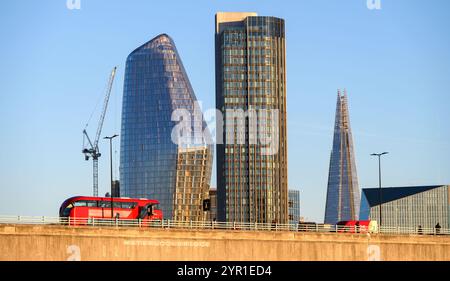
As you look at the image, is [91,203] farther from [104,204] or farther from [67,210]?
[67,210]

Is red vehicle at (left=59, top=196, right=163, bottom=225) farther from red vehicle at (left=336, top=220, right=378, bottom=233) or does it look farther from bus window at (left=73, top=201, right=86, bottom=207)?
red vehicle at (left=336, top=220, right=378, bottom=233)

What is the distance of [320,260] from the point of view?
101938 millimetres

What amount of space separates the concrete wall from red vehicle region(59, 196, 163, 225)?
28.3 m

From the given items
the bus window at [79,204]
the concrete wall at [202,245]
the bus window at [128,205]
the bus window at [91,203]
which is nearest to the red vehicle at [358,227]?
the concrete wall at [202,245]

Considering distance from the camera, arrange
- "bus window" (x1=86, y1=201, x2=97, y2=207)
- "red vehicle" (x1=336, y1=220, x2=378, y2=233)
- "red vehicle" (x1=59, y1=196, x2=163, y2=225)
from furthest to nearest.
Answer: "bus window" (x1=86, y1=201, x2=97, y2=207), "red vehicle" (x1=59, y1=196, x2=163, y2=225), "red vehicle" (x1=336, y1=220, x2=378, y2=233)

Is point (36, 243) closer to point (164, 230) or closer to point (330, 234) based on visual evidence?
point (164, 230)

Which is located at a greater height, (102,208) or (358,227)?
(102,208)

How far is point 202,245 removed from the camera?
94.7 meters

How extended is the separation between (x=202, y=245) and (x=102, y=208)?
118ft

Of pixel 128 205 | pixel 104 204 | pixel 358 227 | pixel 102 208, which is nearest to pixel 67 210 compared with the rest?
pixel 102 208

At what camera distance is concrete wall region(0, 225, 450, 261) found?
84750mm

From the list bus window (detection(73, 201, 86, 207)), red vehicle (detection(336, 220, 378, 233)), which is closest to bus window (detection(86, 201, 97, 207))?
bus window (detection(73, 201, 86, 207))
